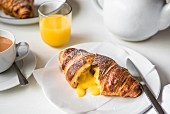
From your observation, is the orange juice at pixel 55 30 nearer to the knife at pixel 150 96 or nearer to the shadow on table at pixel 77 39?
the shadow on table at pixel 77 39

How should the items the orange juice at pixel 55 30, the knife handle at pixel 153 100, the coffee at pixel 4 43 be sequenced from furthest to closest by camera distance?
the orange juice at pixel 55 30
the coffee at pixel 4 43
the knife handle at pixel 153 100

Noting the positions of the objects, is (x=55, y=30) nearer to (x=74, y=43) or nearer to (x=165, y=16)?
(x=74, y=43)

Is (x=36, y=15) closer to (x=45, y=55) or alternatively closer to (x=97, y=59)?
(x=45, y=55)

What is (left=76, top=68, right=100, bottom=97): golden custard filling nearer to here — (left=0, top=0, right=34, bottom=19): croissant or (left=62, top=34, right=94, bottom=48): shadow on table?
(left=62, top=34, right=94, bottom=48): shadow on table

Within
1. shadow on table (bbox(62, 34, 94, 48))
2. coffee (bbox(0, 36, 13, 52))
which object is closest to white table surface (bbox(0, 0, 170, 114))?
shadow on table (bbox(62, 34, 94, 48))

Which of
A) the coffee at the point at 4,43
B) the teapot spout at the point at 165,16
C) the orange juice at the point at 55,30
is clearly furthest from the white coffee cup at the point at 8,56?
the teapot spout at the point at 165,16

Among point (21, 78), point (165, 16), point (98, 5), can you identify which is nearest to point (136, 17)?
point (165, 16)
